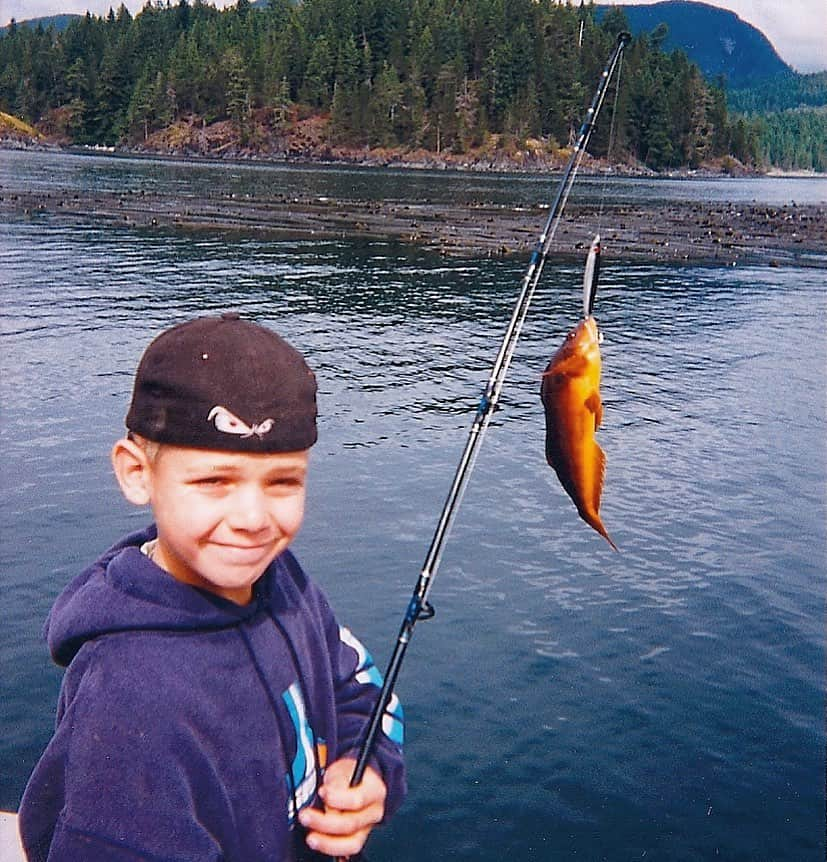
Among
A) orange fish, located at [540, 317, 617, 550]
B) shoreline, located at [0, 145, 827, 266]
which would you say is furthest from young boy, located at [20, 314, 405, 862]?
shoreline, located at [0, 145, 827, 266]

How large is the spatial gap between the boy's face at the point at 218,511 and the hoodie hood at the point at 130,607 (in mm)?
63

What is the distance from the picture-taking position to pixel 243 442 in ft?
7.73

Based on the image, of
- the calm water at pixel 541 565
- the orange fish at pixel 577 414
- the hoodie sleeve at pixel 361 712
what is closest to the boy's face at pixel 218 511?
the hoodie sleeve at pixel 361 712

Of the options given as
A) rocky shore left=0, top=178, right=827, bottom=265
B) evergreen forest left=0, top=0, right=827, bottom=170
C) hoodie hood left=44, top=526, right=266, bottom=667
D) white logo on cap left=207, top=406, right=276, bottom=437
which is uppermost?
evergreen forest left=0, top=0, right=827, bottom=170

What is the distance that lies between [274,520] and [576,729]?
5.72 meters

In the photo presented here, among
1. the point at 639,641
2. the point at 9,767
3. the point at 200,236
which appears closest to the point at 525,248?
the point at 200,236

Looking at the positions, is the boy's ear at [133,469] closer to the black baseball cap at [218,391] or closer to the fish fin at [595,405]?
the black baseball cap at [218,391]

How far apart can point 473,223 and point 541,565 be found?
1513 inches

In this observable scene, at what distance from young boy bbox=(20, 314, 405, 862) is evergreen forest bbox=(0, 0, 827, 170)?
12731 cm

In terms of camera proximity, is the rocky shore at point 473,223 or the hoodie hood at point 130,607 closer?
the hoodie hood at point 130,607

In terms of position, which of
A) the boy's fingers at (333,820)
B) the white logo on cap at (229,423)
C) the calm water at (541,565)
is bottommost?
the calm water at (541,565)

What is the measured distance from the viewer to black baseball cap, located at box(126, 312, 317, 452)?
7.66 feet

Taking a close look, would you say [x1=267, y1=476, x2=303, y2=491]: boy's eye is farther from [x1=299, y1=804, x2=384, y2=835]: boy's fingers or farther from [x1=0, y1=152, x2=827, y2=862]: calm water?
[x1=0, y1=152, x2=827, y2=862]: calm water

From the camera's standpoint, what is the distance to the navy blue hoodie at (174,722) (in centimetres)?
213
